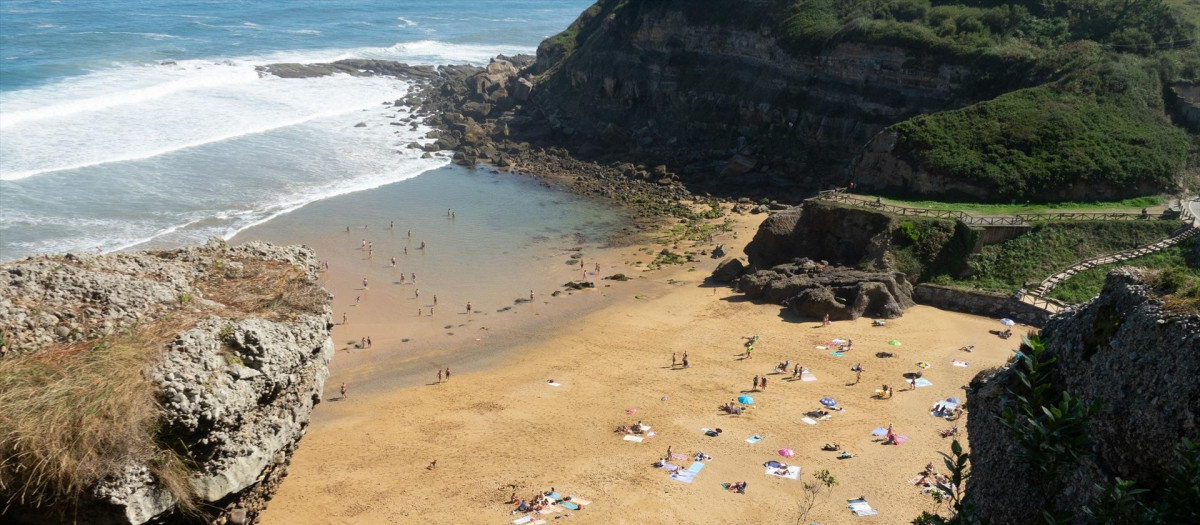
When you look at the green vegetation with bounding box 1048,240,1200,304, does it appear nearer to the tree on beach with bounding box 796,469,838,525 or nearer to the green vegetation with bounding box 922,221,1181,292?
the green vegetation with bounding box 922,221,1181,292

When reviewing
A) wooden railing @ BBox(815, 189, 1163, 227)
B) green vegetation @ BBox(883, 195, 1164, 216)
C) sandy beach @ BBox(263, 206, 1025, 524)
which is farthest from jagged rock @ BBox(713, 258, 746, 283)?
green vegetation @ BBox(883, 195, 1164, 216)

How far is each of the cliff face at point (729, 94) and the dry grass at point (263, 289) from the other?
38.3 metres

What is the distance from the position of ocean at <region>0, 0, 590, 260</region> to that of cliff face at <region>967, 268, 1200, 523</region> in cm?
3694

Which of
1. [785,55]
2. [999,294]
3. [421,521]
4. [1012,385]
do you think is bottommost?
[421,521]

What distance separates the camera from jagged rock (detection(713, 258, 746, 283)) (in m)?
41.1

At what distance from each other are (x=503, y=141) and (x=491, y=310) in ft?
103

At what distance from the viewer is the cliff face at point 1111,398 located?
11.6 m

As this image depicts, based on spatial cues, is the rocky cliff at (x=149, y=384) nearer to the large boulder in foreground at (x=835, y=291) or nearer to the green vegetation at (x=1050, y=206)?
the large boulder in foreground at (x=835, y=291)

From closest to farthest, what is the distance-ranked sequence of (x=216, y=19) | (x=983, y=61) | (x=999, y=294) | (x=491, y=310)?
(x=999, y=294), (x=491, y=310), (x=983, y=61), (x=216, y=19)

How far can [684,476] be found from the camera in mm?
24609

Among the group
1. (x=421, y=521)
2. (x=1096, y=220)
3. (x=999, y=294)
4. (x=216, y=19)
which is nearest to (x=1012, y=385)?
(x=421, y=521)

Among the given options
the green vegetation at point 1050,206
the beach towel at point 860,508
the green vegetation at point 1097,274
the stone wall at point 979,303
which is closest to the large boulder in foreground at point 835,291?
the stone wall at point 979,303

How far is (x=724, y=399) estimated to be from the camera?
2952 centimetres

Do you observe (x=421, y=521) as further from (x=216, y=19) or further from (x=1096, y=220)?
(x=216, y=19)
